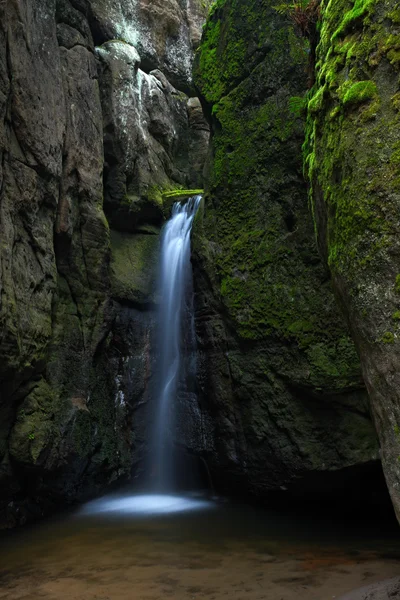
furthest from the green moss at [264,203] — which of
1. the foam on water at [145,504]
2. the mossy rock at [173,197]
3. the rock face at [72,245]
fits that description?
the foam on water at [145,504]

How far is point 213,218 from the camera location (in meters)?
9.68

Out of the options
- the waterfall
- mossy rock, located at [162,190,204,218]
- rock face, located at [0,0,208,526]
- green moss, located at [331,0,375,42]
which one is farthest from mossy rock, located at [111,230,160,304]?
green moss, located at [331,0,375,42]

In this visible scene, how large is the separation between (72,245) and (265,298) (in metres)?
4.13

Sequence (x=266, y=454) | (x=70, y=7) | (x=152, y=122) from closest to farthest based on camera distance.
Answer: (x=266, y=454) → (x=70, y=7) → (x=152, y=122)

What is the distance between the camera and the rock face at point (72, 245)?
7.52 m

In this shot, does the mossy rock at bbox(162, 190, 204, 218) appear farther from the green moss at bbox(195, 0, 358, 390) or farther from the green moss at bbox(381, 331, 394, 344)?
the green moss at bbox(381, 331, 394, 344)

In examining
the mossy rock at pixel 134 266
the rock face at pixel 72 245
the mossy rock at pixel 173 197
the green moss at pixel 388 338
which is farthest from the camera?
the mossy rock at pixel 173 197

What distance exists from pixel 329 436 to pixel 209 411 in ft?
8.06

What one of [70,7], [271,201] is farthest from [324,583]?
[70,7]

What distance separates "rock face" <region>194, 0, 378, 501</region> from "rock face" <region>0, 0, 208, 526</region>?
2124 millimetres

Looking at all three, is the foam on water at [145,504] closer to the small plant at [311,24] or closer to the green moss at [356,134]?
the green moss at [356,134]

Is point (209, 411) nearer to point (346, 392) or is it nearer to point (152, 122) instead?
point (346, 392)

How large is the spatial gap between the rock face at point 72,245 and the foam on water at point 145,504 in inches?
16.0

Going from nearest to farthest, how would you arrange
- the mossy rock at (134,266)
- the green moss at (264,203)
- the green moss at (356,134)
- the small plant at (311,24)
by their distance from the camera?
the green moss at (356,134) → the small plant at (311,24) → the green moss at (264,203) → the mossy rock at (134,266)
